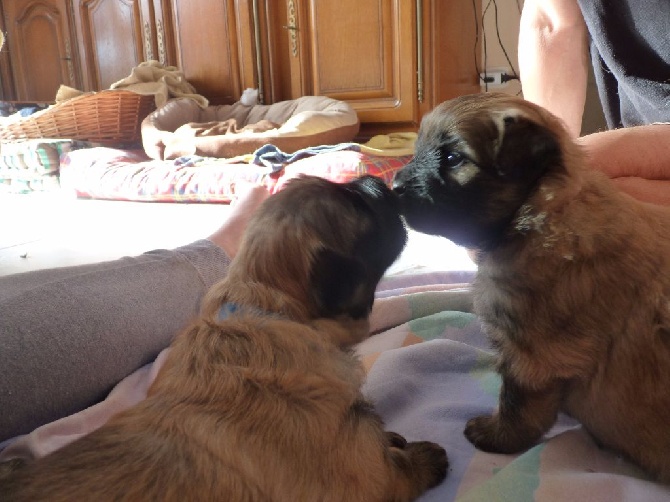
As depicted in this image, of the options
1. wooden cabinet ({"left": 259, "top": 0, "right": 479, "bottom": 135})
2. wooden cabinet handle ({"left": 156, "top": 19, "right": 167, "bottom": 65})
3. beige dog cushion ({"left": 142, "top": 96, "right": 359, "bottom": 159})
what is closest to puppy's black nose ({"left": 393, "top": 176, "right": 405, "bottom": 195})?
beige dog cushion ({"left": 142, "top": 96, "right": 359, "bottom": 159})

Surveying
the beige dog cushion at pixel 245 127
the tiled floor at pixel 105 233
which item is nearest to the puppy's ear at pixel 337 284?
the tiled floor at pixel 105 233

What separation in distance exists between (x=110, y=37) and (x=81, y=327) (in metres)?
5.47

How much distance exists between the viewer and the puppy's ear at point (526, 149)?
1.02 metres

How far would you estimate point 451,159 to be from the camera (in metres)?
1.11

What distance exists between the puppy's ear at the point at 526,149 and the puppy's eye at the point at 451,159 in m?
0.08

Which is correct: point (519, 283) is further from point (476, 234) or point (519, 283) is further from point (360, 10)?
point (360, 10)

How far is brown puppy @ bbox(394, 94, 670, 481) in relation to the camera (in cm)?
99

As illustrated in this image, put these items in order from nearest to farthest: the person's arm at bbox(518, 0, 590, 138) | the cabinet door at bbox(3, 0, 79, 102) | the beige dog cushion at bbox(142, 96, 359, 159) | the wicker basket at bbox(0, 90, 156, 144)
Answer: the person's arm at bbox(518, 0, 590, 138) → the beige dog cushion at bbox(142, 96, 359, 159) → the wicker basket at bbox(0, 90, 156, 144) → the cabinet door at bbox(3, 0, 79, 102)

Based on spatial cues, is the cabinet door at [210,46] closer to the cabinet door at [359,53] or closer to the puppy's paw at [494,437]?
the cabinet door at [359,53]

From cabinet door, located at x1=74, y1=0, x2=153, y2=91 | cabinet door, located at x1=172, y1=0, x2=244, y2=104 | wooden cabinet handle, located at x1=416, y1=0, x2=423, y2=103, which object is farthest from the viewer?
cabinet door, located at x1=74, y1=0, x2=153, y2=91

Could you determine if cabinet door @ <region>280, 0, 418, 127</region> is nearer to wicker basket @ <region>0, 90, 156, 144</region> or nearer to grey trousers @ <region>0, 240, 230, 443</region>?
wicker basket @ <region>0, 90, 156, 144</region>

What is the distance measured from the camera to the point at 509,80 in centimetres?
471

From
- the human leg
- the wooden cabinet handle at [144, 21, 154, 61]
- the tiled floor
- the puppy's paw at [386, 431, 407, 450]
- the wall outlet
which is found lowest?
the tiled floor

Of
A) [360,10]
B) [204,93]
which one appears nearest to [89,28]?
[204,93]
